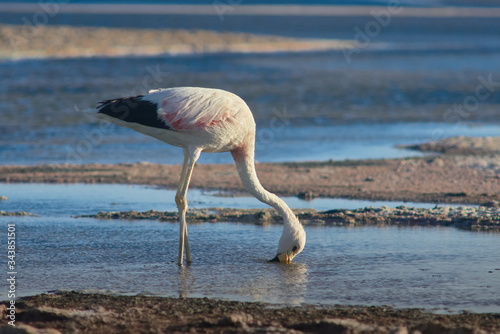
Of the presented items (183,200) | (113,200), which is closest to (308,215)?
(183,200)

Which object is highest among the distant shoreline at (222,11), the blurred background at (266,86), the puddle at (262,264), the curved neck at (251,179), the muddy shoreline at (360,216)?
the distant shoreline at (222,11)

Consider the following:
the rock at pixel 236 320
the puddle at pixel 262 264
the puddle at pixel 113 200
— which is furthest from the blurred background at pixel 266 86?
the rock at pixel 236 320

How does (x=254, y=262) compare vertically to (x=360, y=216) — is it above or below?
below

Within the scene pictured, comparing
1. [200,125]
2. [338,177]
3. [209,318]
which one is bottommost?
[209,318]

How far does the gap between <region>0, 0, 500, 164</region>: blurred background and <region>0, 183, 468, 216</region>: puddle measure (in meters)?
2.40

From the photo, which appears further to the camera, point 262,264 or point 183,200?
point 183,200

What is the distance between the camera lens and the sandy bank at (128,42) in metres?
35.9

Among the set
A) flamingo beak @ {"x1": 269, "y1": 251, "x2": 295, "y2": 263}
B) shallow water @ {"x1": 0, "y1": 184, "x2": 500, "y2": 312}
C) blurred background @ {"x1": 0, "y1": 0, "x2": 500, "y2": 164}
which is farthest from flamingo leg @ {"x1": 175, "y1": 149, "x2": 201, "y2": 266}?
blurred background @ {"x1": 0, "y1": 0, "x2": 500, "y2": 164}

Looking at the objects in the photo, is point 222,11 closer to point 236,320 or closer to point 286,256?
point 286,256

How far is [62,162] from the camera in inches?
513

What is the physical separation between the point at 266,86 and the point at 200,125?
59.4 feet

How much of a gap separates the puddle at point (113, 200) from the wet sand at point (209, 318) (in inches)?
145

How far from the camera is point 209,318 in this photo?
557cm

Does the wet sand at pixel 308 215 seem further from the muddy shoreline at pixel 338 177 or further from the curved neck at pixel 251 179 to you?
the curved neck at pixel 251 179
